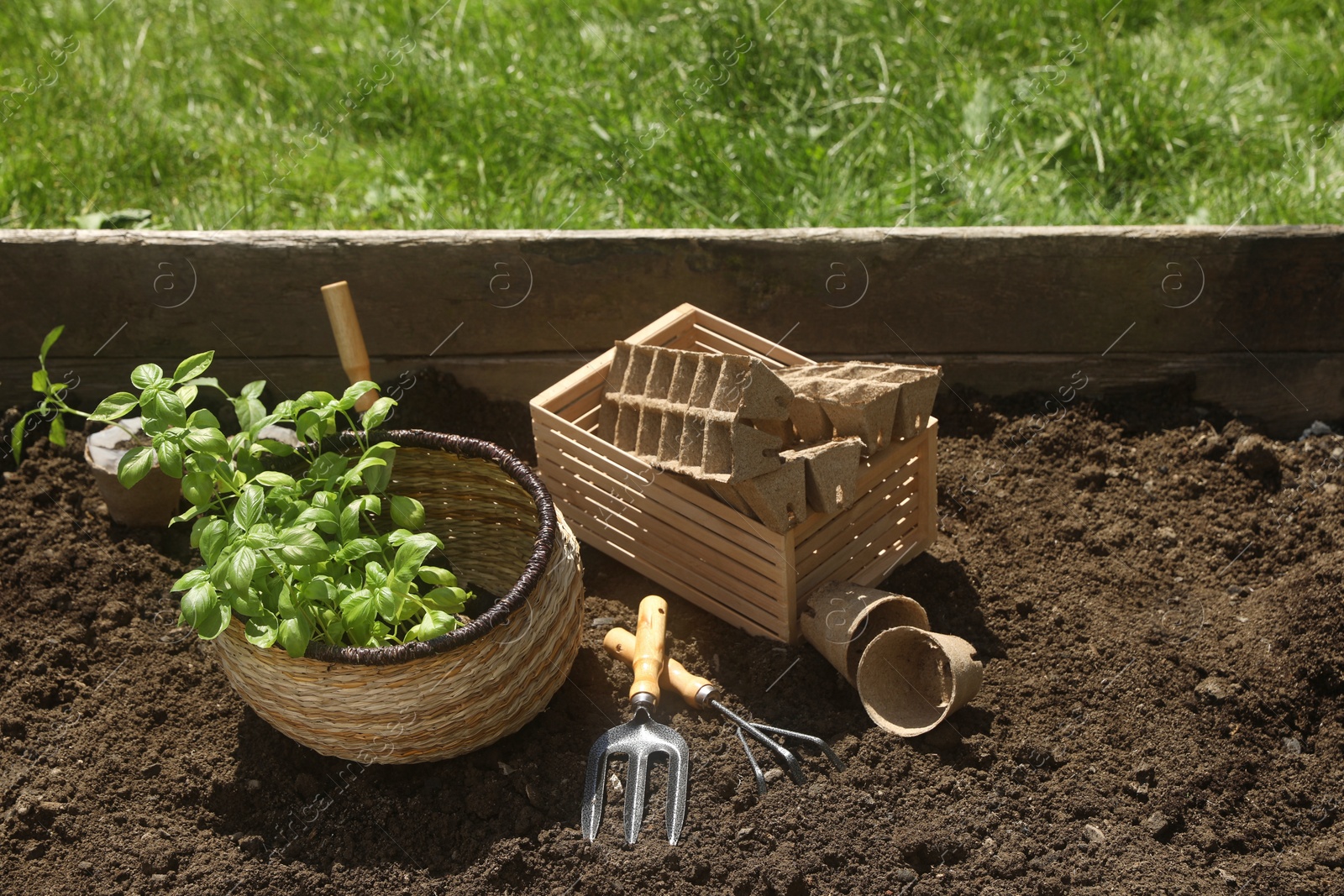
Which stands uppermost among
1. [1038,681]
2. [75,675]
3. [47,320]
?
[47,320]

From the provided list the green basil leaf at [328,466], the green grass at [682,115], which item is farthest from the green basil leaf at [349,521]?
the green grass at [682,115]

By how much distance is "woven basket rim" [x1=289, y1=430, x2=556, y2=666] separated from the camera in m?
2.11

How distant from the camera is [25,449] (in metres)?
3.27

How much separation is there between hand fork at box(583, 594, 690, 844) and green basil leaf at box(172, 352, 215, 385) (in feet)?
3.60

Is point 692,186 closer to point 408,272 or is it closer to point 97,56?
point 408,272

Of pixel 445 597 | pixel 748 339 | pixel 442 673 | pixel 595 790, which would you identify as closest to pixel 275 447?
pixel 445 597

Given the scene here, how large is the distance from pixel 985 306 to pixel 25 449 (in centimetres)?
282

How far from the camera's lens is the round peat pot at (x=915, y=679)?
239 centimetres

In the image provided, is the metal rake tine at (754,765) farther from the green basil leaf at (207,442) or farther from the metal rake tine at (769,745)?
the green basil leaf at (207,442)

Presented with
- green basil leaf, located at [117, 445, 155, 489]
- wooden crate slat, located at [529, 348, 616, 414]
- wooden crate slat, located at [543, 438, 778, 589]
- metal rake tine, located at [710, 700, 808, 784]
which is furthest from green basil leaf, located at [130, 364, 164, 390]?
metal rake tine, located at [710, 700, 808, 784]

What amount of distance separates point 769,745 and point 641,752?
10.8 inches

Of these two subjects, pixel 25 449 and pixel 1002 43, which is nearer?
pixel 25 449

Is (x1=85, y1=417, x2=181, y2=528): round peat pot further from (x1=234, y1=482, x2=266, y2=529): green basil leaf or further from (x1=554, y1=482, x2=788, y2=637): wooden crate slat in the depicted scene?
(x1=554, y1=482, x2=788, y2=637): wooden crate slat

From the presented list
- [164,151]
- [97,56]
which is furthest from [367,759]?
[97,56]
